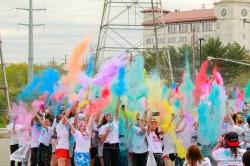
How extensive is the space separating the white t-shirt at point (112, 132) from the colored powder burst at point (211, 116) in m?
1.90

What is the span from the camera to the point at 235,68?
83.1 metres

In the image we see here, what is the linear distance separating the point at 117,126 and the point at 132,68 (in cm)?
184

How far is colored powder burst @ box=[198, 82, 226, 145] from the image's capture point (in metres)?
16.1

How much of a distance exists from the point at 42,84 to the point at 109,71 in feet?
6.29

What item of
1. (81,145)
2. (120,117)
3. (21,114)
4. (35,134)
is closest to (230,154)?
(81,145)

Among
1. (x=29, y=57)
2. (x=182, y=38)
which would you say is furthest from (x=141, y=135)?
(x=182, y=38)

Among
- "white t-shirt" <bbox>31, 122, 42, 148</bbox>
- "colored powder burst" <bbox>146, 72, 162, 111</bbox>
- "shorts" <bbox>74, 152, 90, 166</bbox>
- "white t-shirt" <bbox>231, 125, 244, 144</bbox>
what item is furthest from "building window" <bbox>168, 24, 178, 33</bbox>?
"shorts" <bbox>74, 152, 90, 166</bbox>

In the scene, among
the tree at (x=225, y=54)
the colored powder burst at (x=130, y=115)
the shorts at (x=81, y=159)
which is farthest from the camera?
the tree at (x=225, y=54)

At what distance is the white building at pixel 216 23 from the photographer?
155500 millimetres

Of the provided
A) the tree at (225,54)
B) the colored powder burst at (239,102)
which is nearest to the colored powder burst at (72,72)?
the colored powder burst at (239,102)

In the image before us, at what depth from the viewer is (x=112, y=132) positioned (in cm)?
1627

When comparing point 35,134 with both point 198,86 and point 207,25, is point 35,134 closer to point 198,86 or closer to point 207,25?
point 198,86

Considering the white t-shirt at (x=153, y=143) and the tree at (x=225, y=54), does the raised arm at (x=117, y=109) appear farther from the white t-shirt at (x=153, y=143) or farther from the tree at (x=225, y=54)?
the tree at (x=225, y=54)

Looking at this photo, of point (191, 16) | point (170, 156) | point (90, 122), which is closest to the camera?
point (90, 122)
